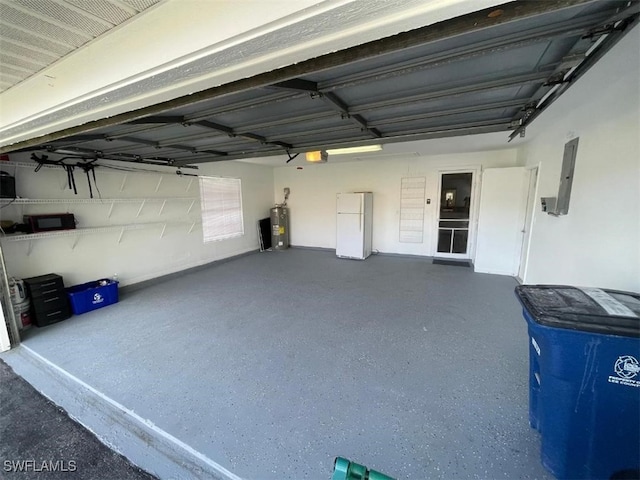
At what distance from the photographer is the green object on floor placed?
0.84 metres

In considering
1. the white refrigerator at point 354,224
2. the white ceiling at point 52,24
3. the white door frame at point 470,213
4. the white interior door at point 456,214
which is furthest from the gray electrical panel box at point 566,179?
the white refrigerator at point 354,224

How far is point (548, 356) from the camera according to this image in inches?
48.7

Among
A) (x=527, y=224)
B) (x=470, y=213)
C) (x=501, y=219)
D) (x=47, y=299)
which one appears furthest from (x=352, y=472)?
(x=470, y=213)

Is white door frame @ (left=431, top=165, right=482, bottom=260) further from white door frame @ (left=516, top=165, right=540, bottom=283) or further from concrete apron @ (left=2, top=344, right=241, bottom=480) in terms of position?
concrete apron @ (left=2, top=344, right=241, bottom=480)

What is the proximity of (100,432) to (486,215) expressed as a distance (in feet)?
19.1

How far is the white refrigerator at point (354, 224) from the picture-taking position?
5.88 meters

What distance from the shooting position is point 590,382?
3.82ft

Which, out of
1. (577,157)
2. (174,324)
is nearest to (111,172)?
(174,324)

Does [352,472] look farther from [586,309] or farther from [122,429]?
[122,429]

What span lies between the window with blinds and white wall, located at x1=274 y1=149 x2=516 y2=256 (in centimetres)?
154

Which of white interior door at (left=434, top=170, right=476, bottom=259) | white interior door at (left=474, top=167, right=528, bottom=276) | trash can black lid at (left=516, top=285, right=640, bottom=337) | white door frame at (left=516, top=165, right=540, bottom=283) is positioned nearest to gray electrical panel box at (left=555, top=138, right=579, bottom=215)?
white door frame at (left=516, top=165, right=540, bottom=283)

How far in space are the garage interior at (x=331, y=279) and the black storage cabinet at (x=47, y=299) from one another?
180 mm

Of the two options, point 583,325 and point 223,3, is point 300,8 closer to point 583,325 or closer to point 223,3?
point 223,3

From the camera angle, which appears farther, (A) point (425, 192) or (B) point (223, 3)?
(A) point (425, 192)
